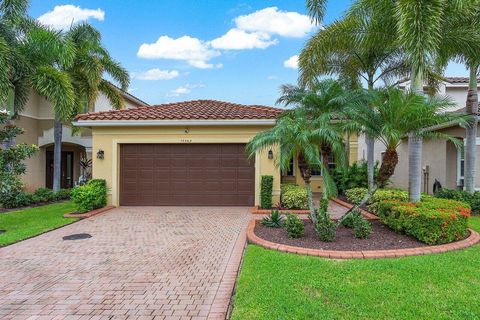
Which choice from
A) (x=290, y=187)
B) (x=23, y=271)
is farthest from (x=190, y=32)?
(x=23, y=271)

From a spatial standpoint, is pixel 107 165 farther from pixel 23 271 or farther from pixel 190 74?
pixel 190 74

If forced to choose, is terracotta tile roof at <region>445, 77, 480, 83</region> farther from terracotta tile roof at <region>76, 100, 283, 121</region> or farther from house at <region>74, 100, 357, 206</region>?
house at <region>74, 100, 357, 206</region>

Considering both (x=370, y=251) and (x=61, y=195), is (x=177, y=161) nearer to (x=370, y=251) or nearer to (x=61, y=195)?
(x=61, y=195)

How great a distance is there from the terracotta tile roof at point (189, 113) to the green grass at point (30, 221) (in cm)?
370

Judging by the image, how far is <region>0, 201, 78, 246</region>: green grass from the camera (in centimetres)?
877

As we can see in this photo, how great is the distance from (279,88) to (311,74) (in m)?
2.28

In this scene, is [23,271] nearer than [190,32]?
Yes

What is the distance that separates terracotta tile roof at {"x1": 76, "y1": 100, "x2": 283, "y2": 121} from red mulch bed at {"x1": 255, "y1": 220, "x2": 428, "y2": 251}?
5.70 m

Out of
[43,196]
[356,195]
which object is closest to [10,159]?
[43,196]

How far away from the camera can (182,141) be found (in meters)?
13.6

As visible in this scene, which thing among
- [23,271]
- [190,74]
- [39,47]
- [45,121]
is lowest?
[23,271]

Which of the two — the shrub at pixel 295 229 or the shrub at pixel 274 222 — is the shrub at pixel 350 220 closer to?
the shrub at pixel 295 229

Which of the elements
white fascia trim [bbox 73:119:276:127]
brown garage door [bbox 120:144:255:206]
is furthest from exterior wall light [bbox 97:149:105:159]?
white fascia trim [bbox 73:119:276:127]

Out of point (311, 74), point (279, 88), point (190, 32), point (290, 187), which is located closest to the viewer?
point (279, 88)
